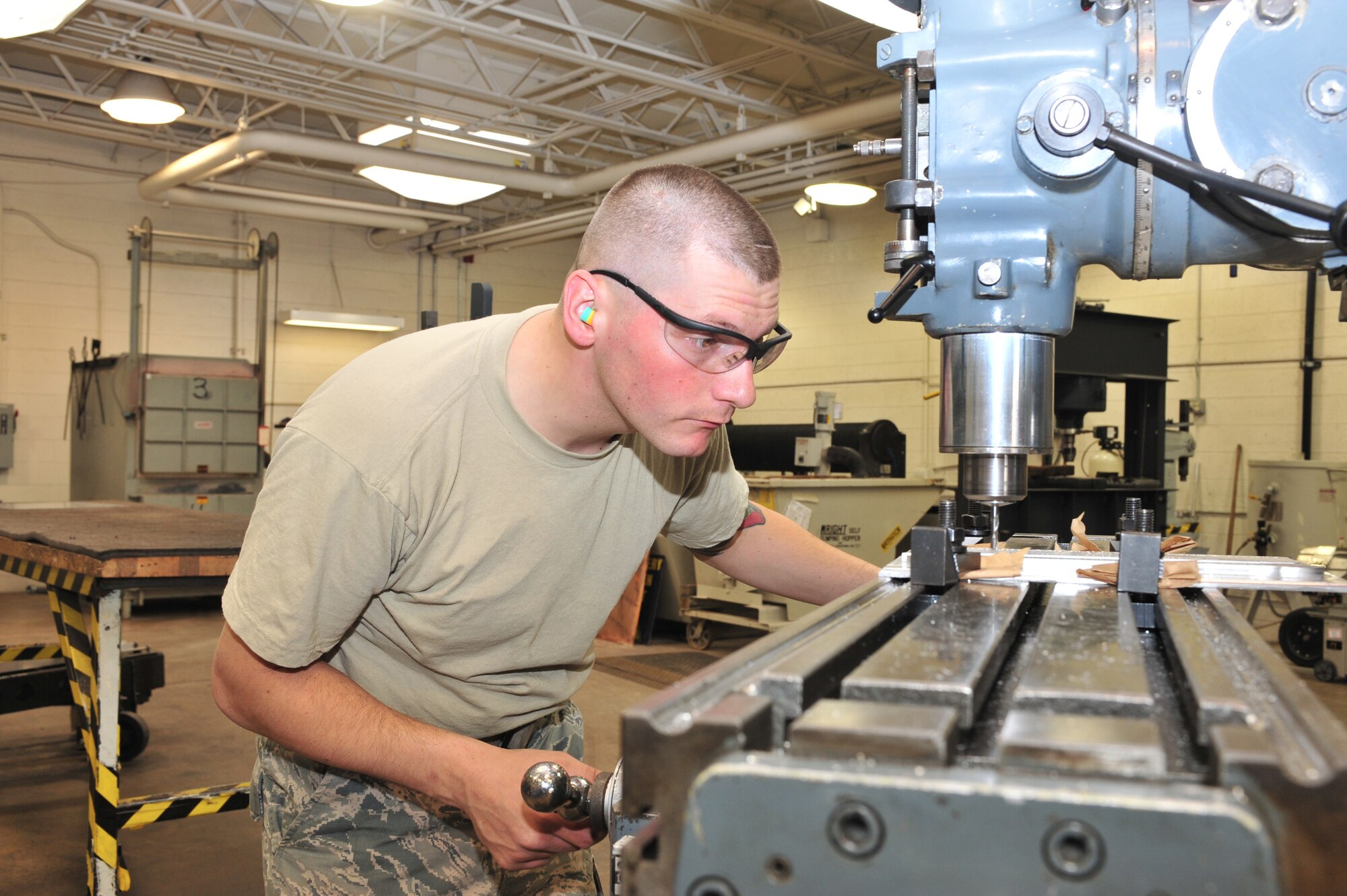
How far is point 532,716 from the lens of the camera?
4.43 ft

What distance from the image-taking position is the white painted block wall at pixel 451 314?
6.86 metres

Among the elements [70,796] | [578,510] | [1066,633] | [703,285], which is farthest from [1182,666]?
[70,796]

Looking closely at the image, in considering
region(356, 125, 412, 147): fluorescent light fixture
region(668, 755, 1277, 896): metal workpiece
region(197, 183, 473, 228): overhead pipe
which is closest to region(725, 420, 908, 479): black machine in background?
region(356, 125, 412, 147): fluorescent light fixture

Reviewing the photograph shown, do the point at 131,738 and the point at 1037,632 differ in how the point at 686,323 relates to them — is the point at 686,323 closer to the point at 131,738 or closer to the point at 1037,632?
the point at 1037,632

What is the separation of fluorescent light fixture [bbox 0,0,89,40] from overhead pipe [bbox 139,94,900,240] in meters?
3.00

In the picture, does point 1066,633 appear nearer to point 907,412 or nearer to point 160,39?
point 160,39

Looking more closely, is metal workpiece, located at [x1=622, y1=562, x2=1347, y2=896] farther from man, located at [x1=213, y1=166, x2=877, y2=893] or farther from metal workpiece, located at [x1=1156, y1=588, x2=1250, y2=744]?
man, located at [x1=213, y1=166, x2=877, y2=893]

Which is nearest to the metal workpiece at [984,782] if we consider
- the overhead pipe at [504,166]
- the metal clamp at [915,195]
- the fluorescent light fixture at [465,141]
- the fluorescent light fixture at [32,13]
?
the metal clamp at [915,195]

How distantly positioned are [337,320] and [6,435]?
8.01 feet

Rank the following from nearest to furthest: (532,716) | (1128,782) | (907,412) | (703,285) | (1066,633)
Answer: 1. (1128,782)
2. (1066,633)
3. (703,285)
4. (532,716)
5. (907,412)

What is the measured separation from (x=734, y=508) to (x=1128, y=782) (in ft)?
3.22

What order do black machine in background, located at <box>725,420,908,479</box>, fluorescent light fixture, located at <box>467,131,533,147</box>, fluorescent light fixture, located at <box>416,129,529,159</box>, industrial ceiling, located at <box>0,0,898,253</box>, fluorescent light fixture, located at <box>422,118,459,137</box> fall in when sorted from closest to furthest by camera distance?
industrial ceiling, located at <box>0,0,898,253</box>, black machine in background, located at <box>725,420,908,479</box>, fluorescent light fixture, located at <box>416,129,529,159</box>, fluorescent light fixture, located at <box>422,118,459,137</box>, fluorescent light fixture, located at <box>467,131,533,147</box>

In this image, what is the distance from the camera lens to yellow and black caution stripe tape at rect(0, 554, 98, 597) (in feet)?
7.41

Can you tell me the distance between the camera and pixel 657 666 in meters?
5.16
